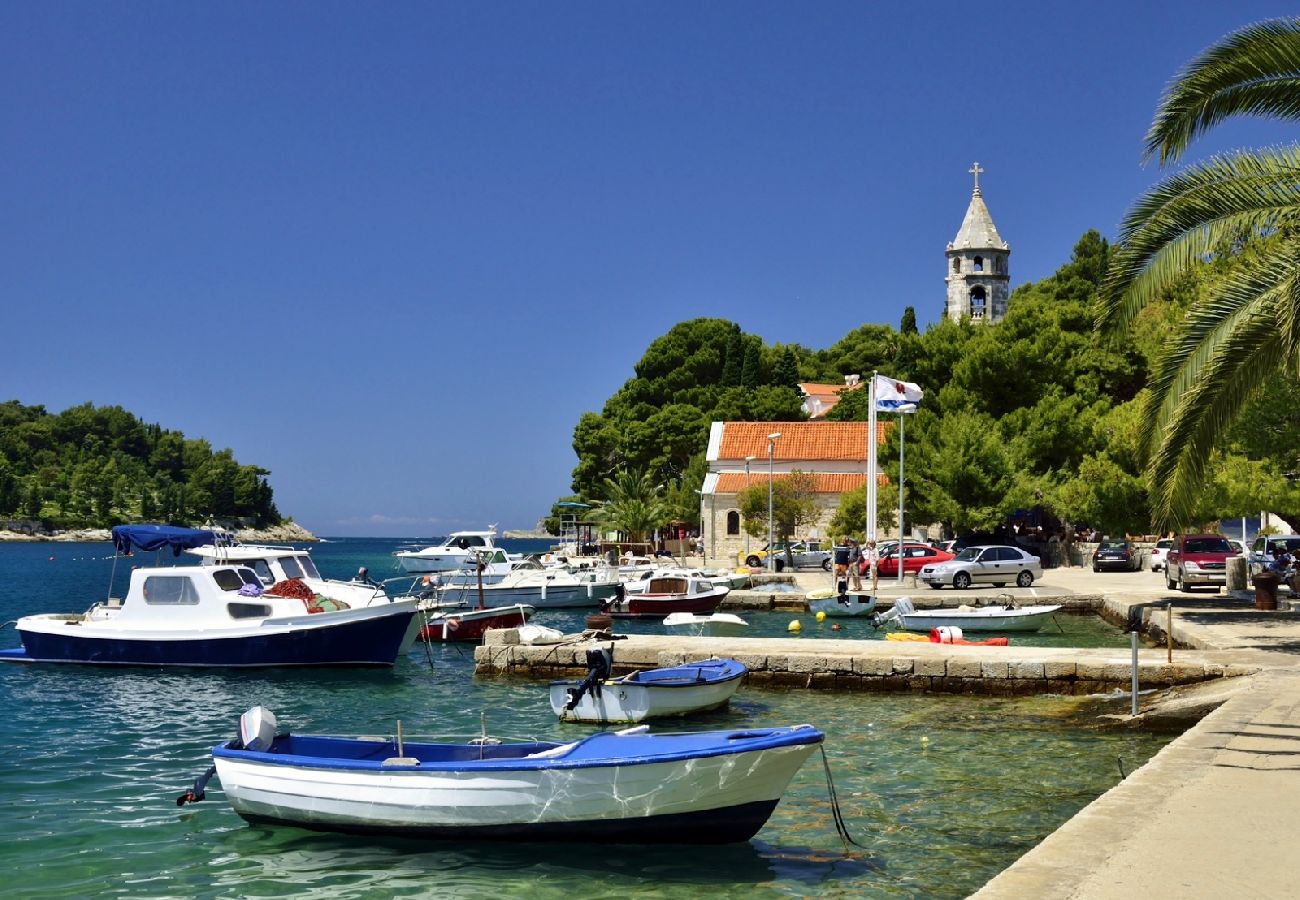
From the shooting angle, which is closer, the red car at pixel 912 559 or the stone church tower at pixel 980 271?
the red car at pixel 912 559

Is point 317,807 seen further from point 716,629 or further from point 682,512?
point 682,512

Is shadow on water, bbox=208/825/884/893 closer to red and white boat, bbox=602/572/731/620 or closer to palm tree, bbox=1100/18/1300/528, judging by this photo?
palm tree, bbox=1100/18/1300/528

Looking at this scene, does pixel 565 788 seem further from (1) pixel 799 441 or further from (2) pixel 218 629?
(1) pixel 799 441

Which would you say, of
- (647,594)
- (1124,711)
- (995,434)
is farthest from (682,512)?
(1124,711)

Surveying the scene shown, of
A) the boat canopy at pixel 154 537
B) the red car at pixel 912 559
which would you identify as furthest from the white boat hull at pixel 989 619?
the boat canopy at pixel 154 537

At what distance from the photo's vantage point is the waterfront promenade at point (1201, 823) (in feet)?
23.6

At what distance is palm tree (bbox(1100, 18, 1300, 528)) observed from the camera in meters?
15.4

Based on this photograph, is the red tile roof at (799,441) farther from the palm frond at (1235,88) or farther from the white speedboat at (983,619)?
the palm frond at (1235,88)

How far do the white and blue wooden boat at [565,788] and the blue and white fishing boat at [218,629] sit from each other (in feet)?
44.8

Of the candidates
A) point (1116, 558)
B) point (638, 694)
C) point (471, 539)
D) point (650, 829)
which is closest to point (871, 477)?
point (1116, 558)

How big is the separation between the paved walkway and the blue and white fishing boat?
16.9m

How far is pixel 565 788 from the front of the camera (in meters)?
10.7

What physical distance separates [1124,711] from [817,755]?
194 inches

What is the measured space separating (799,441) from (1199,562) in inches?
1599
